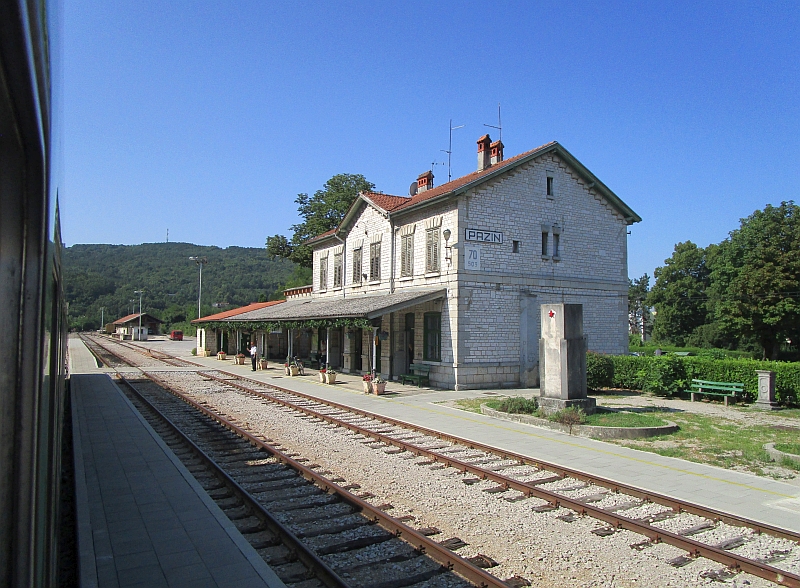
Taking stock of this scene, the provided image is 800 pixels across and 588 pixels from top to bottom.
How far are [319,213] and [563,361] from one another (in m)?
41.1

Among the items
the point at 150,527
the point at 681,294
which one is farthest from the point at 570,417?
the point at 681,294

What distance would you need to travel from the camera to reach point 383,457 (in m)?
10.8

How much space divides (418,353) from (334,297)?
10.3 meters

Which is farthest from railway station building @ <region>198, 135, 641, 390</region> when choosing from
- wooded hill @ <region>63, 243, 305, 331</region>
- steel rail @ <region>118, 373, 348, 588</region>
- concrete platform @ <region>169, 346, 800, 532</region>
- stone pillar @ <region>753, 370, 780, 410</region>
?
wooded hill @ <region>63, 243, 305, 331</region>

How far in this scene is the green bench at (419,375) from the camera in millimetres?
23438

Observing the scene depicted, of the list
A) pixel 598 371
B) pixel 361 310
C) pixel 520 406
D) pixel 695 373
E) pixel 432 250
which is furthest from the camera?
pixel 432 250

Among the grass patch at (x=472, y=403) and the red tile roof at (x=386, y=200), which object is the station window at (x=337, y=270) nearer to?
the red tile roof at (x=386, y=200)

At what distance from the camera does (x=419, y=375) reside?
77.6 feet

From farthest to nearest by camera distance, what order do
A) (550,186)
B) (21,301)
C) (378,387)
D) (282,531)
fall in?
(550,186), (378,387), (282,531), (21,301)

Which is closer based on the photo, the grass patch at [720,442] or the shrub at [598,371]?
the grass patch at [720,442]

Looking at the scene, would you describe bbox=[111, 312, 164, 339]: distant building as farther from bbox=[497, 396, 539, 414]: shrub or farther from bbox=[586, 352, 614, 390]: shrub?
bbox=[497, 396, 539, 414]: shrub

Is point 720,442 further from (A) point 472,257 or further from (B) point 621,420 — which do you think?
(A) point 472,257

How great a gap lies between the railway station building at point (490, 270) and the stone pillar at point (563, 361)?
23.6 feet

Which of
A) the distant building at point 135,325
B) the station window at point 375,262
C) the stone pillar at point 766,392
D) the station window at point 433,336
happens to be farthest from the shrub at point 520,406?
the distant building at point 135,325
